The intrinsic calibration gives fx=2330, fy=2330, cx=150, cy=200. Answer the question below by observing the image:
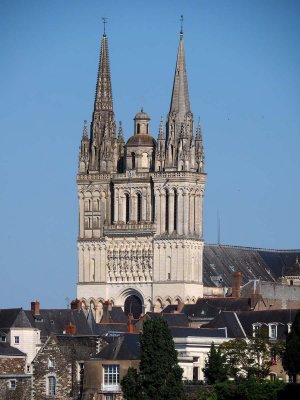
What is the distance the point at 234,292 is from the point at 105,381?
48.4 meters

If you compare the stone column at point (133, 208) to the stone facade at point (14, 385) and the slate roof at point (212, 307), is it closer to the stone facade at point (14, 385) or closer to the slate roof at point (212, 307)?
the slate roof at point (212, 307)

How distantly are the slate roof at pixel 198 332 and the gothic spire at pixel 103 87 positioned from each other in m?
45.2

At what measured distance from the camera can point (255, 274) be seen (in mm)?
166625

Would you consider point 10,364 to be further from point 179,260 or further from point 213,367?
point 179,260

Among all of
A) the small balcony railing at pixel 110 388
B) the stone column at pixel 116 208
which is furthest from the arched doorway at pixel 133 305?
the small balcony railing at pixel 110 388

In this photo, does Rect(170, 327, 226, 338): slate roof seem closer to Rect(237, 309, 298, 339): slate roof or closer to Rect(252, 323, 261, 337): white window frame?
Rect(237, 309, 298, 339): slate roof

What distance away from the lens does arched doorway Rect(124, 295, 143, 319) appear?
160 m

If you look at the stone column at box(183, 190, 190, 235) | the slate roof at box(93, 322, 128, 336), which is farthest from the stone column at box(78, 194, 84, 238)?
the slate roof at box(93, 322, 128, 336)

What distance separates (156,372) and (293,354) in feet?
20.2

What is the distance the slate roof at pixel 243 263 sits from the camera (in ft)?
533

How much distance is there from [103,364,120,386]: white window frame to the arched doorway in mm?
51819

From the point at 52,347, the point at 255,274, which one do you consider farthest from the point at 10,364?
the point at 255,274

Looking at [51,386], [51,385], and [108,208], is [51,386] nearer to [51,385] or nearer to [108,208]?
[51,385]

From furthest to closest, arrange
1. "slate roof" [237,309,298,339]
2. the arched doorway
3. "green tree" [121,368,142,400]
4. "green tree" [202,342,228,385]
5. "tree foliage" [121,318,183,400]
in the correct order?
the arched doorway, "slate roof" [237,309,298,339], "green tree" [202,342,228,385], "green tree" [121,368,142,400], "tree foliage" [121,318,183,400]
